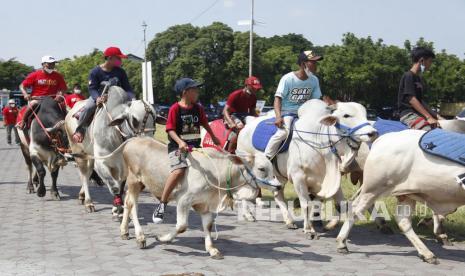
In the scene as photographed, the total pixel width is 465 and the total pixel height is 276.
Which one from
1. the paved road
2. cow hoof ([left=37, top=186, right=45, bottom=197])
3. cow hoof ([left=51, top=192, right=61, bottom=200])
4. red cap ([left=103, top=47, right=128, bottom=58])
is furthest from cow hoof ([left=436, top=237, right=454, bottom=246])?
cow hoof ([left=37, top=186, right=45, bottom=197])

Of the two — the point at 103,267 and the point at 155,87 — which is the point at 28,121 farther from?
the point at 155,87

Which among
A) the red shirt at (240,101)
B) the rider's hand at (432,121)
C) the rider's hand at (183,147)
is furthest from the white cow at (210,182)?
the red shirt at (240,101)

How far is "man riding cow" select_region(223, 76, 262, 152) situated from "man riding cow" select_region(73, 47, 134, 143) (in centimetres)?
183

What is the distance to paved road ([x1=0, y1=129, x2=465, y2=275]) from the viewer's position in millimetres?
6164

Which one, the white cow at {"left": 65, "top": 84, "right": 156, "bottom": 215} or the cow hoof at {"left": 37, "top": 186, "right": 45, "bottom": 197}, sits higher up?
the white cow at {"left": 65, "top": 84, "right": 156, "bottom": 215}

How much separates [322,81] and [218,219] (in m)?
43.8

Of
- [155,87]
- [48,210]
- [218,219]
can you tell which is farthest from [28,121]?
[155,87]

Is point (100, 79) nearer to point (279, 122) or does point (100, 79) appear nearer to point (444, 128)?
point (279, 122)

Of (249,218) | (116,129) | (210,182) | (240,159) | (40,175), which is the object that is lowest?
(249,218)

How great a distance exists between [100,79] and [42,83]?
249cm

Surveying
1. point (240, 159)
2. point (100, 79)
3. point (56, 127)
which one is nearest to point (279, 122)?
point (240, 159)

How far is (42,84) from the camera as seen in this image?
11367 millimetres

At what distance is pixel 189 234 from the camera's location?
26.2 ft

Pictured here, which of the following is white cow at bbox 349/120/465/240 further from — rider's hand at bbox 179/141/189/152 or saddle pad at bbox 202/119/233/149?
rider's hand at bbox 179/141/189/152
